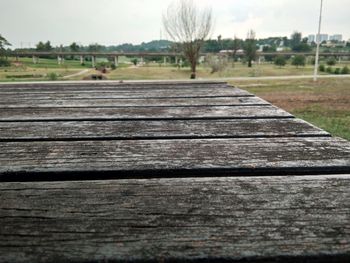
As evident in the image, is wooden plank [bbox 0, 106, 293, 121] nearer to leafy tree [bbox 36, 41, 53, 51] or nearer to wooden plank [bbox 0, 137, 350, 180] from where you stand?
wooden plank [bbox 0, 137, 350, 180]

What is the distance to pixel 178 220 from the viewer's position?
534 mm

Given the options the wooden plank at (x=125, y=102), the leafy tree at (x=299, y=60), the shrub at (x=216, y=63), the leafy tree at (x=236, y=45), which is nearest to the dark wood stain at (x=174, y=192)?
the wooden plank at (x=125, y=102)

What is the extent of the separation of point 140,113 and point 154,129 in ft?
0.97

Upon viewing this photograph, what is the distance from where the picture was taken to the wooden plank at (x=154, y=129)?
1015mm

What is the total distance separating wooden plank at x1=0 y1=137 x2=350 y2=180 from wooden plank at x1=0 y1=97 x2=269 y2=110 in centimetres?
65

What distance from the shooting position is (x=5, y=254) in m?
0.46

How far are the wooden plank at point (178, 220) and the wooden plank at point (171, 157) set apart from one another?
0.19ft

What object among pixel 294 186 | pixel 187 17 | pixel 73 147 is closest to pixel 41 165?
pixel 73 147

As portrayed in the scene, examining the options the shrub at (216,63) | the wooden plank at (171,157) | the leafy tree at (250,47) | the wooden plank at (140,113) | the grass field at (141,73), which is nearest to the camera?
the wooden plank at (171,157)

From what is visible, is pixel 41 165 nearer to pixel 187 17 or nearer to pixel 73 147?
pixel 73 147

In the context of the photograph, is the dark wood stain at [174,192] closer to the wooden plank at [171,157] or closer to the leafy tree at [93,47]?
the wooden plank at [171,157]

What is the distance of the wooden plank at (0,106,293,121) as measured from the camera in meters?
1.29

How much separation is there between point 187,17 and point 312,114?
79.2ft

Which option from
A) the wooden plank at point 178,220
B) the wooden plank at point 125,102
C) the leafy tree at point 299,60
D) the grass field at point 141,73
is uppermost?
the wooden plank at point 125,102
